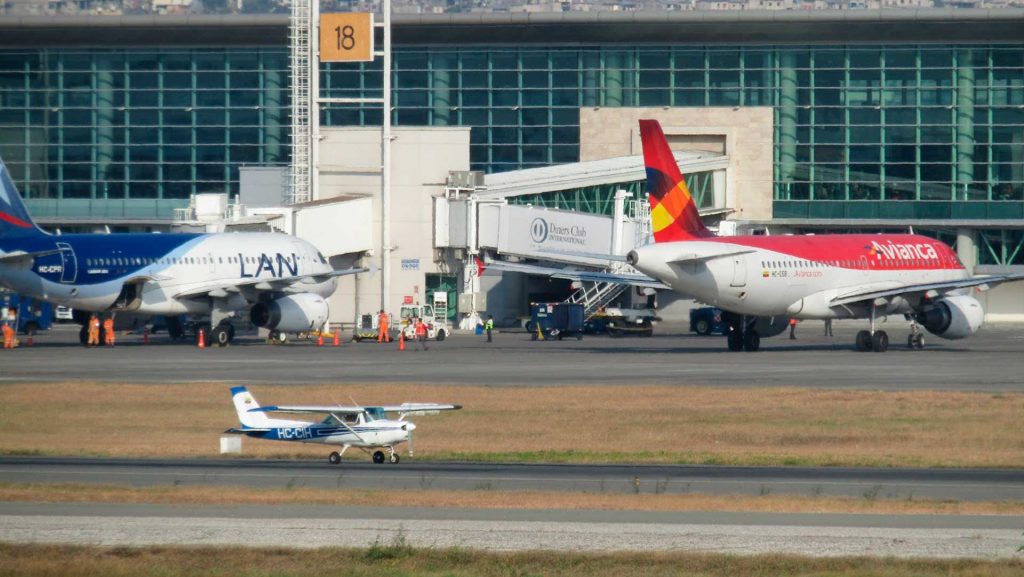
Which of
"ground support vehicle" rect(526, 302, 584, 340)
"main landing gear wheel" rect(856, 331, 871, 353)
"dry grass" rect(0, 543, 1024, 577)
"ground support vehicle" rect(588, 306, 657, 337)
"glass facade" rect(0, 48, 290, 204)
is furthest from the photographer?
"glass facade" rect(0, 48, 290, 204)

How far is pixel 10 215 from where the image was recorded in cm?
5941

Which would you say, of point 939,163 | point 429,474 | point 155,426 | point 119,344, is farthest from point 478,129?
point 429,474

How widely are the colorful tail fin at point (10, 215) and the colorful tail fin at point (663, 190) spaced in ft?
84.1

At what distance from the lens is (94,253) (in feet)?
198

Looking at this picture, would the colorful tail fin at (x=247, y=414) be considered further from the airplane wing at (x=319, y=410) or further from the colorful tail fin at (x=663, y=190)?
the colorful tail fin at (x=663, y=190)

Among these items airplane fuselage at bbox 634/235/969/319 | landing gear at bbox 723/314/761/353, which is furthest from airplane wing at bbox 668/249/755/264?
landing gear at bbox 723/314/761/353

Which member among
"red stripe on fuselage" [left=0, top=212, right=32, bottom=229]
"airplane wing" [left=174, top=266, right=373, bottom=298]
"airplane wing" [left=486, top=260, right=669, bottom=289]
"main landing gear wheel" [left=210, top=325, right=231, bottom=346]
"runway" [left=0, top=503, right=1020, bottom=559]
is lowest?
"runway" [left=0, top=503, right=1020, bottom=559]

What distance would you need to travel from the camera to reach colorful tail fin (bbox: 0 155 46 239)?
5919cm

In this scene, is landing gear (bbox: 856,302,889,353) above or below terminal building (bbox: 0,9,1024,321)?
below

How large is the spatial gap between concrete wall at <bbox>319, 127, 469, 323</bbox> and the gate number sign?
4753 mm

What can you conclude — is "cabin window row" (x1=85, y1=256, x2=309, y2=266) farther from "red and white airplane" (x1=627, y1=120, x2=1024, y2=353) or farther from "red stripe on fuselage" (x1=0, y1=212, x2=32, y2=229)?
"red and white airplane" (x1=627, y1=120, x2=1024, y2=353)

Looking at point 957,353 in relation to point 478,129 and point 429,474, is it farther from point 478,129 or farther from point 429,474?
point 478,129

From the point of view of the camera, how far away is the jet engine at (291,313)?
63219 mm

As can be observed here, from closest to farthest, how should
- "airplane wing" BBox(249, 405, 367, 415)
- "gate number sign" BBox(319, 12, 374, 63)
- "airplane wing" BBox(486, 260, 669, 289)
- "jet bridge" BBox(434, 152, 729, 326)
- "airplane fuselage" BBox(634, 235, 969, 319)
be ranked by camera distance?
"airplane wing" BBox(249, 405, 367, 415), "airplane fuselage" BBox(634, 235, 969, 319), "airplane wing" BBox(486, 260, 669, 289), "jet bridge" BBox(434, 152, 729, 326), "gate number sign" BBox(319, 12, 374, 63)
